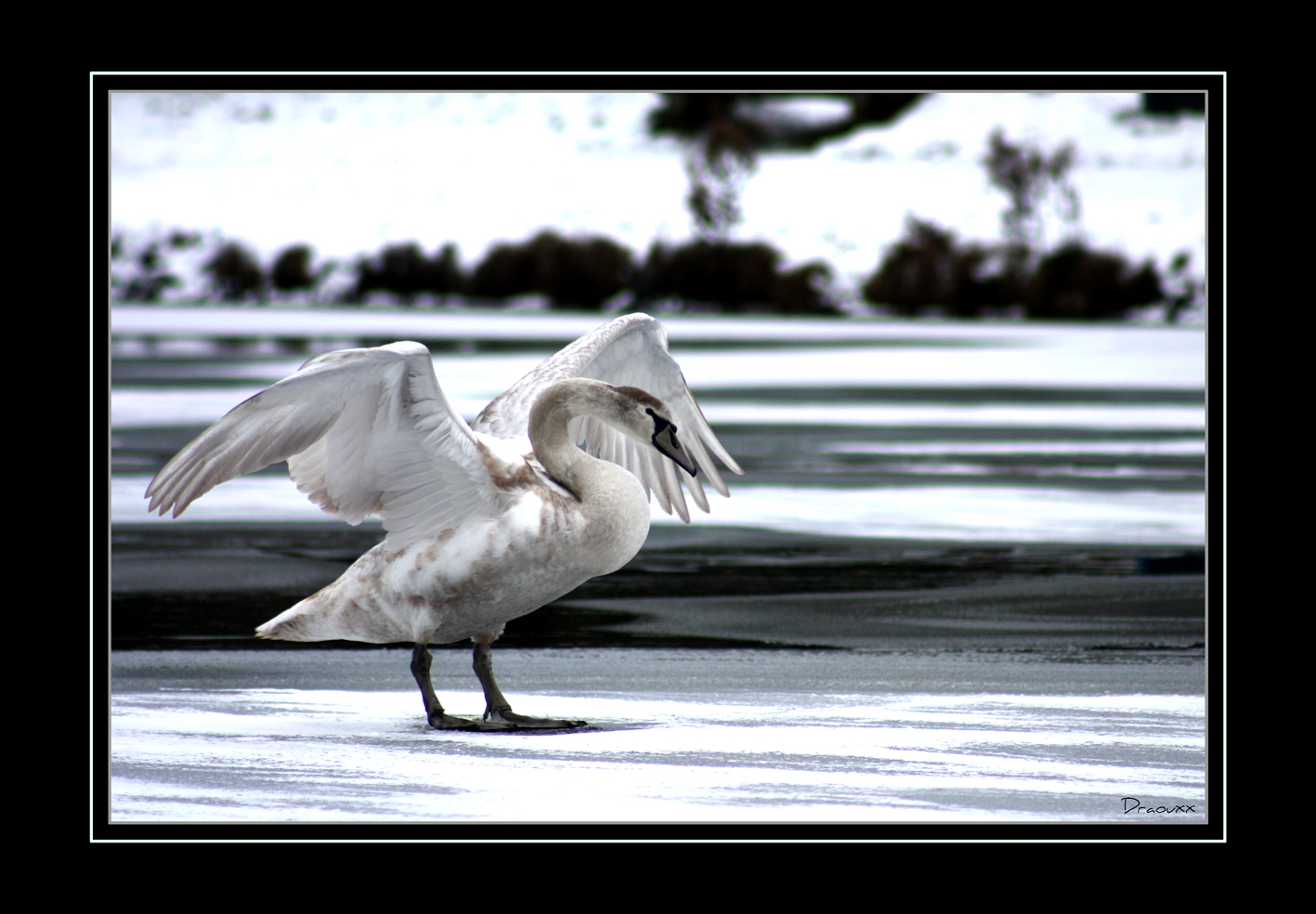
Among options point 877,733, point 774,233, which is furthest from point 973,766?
point 774,233

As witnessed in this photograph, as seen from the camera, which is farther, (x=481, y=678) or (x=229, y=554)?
(x=229, y=554)

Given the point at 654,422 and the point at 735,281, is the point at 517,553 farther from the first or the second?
the point at 735,281

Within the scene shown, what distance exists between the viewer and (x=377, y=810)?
4.59 metres

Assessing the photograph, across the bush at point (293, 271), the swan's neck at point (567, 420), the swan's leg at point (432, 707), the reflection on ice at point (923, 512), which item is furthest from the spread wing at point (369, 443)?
the bush at point (293, 271)

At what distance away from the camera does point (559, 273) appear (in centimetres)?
3328

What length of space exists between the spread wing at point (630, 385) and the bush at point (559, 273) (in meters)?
25.7

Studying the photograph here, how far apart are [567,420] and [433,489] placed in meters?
0.50

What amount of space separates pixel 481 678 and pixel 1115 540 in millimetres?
4595

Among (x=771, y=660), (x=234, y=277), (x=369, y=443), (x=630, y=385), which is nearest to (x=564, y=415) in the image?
(x=369, y=443)

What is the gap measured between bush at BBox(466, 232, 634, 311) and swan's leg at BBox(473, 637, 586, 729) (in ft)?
88.6

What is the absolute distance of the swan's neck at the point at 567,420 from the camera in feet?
17.9

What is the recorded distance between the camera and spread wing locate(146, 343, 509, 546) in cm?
517

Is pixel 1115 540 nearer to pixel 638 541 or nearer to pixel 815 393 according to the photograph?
pixel 638 541
